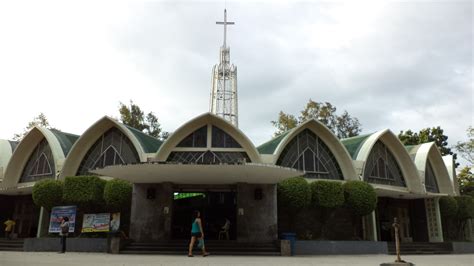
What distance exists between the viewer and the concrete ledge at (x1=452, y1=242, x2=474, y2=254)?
19.6 meters

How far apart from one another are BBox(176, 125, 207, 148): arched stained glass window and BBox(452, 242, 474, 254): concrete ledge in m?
13.7

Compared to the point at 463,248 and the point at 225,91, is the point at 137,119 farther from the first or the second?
the point at 463,248

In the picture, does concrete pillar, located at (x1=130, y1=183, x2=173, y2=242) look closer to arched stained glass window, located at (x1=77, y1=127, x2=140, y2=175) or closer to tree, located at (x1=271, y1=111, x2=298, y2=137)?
arched stained glass window, located at (x1=77, y1=127, x2=140, y2=175)

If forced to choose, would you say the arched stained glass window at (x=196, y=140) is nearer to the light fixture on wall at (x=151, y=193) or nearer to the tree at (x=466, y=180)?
the light fixture on wall at (x=151, y=193)

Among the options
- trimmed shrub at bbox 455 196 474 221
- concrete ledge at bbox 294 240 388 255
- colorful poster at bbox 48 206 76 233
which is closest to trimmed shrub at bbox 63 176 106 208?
colorful poster at bbox 48 206 76 233

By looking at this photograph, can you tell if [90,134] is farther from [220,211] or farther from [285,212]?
[285,212]

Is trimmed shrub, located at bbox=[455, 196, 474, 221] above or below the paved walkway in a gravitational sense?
above

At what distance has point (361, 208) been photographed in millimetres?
17578

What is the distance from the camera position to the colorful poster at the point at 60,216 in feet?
57.3

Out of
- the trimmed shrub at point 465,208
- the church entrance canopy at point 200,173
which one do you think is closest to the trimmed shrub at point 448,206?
the trimmed shrub at point 465,208

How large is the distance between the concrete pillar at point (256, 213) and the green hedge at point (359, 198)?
4.09 metres

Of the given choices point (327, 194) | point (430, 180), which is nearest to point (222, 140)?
point (327, 194)

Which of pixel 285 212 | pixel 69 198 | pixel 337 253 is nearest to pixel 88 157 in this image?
pixel 69 198

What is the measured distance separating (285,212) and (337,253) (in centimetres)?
402
